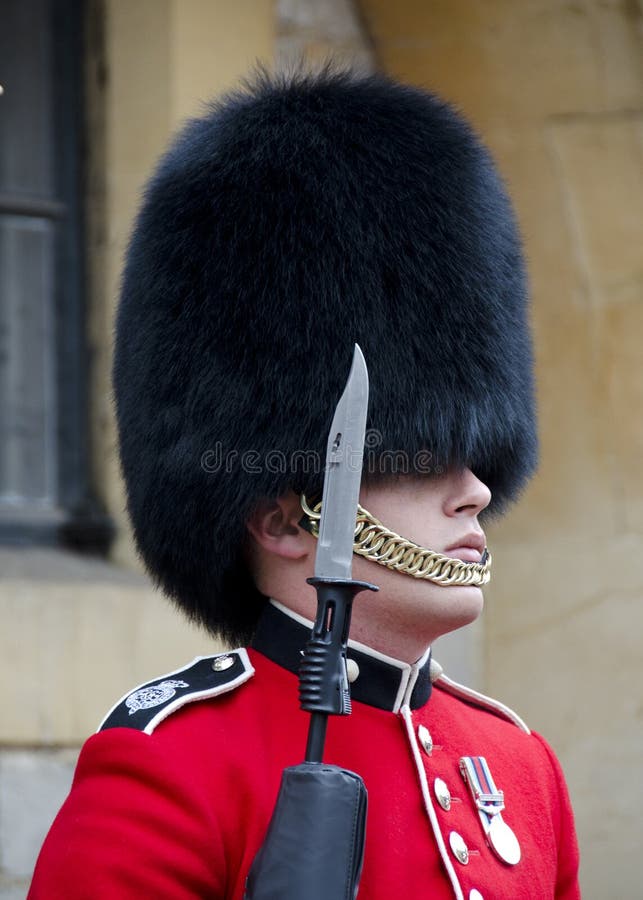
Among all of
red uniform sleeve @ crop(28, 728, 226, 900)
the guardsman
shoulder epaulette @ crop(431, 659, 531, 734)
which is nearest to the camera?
red uniform sleeve @ crop(28, 728, 226, 900)

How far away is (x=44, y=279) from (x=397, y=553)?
198 cm

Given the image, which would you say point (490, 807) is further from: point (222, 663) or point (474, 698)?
point (222, 663)

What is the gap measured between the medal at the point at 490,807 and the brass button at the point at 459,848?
60 millimetres

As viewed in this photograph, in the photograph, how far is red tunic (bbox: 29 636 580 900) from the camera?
1537 millimetres

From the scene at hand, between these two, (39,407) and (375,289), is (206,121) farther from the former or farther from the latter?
(39,407)

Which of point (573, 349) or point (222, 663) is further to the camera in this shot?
point (573, 349)

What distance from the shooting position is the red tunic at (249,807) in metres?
1.54

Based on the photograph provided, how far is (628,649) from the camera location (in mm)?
3748

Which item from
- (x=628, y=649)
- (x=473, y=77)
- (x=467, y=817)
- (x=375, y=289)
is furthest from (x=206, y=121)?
(x=628, y=649)

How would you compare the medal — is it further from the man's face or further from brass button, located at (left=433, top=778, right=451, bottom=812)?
the man's face

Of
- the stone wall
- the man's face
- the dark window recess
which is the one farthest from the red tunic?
the stone wall

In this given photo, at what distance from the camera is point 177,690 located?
1.71 metres

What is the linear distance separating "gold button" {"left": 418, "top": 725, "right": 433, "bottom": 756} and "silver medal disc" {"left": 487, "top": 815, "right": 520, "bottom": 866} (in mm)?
119

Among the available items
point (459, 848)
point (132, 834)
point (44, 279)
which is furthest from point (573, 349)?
point (132, 834)
